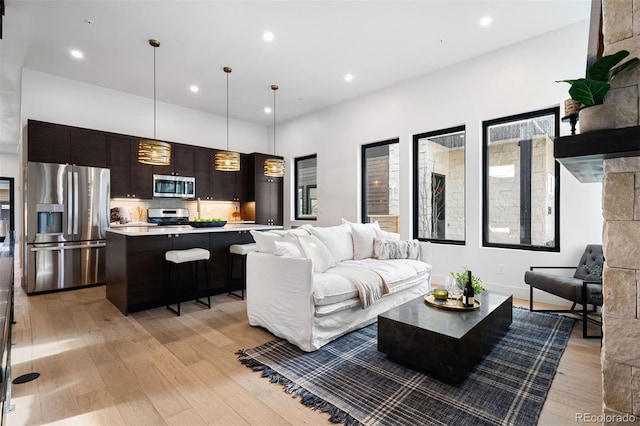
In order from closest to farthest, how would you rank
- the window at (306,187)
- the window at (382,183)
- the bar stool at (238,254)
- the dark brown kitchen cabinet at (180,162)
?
the bar stool at (238,254), the window at (382,183), the dark brown kitchen cabinet at (180,162), the window at (306,187)

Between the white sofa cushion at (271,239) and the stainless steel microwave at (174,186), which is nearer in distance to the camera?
the white sofa cushion at (271,239)

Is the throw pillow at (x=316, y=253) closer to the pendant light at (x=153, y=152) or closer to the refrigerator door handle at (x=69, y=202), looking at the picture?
the pendant light at (x=153, y=152)

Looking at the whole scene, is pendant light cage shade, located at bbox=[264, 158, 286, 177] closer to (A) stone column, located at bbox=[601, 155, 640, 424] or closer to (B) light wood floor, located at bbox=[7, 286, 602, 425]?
(B) light wood floor, located at bbox=[7, 286, 602, 425]

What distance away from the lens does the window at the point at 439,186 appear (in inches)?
185

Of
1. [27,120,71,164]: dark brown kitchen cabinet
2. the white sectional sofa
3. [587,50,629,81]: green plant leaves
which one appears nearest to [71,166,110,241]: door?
[27,120,71,164]: dark brown kitchen cabinet

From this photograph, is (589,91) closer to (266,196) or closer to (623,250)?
(623,250)

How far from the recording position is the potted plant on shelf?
1.16 metres

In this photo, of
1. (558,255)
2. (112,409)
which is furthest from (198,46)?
(558,255)

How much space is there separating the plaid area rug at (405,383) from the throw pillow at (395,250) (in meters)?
1.25

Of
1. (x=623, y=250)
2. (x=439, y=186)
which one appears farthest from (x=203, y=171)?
(x=623, y=250)

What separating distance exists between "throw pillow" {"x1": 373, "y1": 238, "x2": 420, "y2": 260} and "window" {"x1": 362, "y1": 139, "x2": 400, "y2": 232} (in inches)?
51.8

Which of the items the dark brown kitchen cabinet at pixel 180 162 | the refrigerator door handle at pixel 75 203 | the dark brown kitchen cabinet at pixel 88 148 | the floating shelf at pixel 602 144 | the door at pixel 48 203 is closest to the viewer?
the floating shelf at pixel 602 144

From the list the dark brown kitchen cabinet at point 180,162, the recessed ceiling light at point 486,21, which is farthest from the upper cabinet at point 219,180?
the recessed ceiling light at point 486,21

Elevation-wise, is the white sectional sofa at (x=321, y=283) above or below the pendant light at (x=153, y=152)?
below
